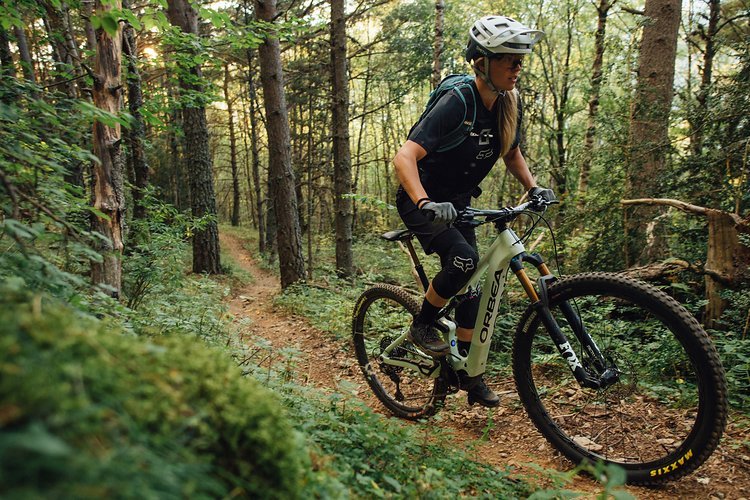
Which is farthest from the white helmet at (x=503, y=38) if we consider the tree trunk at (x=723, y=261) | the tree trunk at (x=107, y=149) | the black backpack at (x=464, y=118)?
the tree trunk at (x=107, y=149)

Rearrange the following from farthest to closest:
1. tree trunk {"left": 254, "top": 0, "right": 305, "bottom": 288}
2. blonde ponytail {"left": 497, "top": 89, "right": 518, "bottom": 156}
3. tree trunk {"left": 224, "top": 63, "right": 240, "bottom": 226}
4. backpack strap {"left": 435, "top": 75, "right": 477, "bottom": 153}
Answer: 1. tree trunk {"left": 224, "top": 63, "right": 240, "bottom": 226}
2. tree trunk {"left": 254, "top": 0, "right": 305, "bottom": 288}
3. blonde ponytail {"left": 497, "top": 89, "right": 518, "bottom": 156}
4. backpack strap {"left": 435, "top": 75, "right": 477, "bottom": 153}

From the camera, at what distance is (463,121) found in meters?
3.31

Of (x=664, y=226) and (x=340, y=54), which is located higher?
(x=340, y=54)

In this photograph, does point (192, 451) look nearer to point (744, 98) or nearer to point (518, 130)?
point (518, 130)

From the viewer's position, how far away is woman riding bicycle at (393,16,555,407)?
3.13 metres

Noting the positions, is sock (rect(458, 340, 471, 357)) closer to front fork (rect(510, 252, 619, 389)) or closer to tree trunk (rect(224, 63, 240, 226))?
front fork (rect(510, 252, 619, 389))

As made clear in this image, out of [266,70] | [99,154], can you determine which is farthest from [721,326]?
[266,70]

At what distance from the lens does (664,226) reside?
570 cm

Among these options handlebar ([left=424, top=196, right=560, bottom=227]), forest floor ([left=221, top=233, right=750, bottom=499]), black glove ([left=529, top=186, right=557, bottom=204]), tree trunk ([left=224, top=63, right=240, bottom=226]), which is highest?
tree trunk ([left=224, top=63, right=240, bottom=226])

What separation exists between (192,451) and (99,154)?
3.98 m

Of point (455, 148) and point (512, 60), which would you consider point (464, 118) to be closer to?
point (455, 148)

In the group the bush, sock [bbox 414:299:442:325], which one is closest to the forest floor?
sock [bbox 414:299:442:325]

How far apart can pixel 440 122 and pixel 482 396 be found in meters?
2.24

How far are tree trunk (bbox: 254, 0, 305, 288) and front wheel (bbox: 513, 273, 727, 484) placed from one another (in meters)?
6.35
